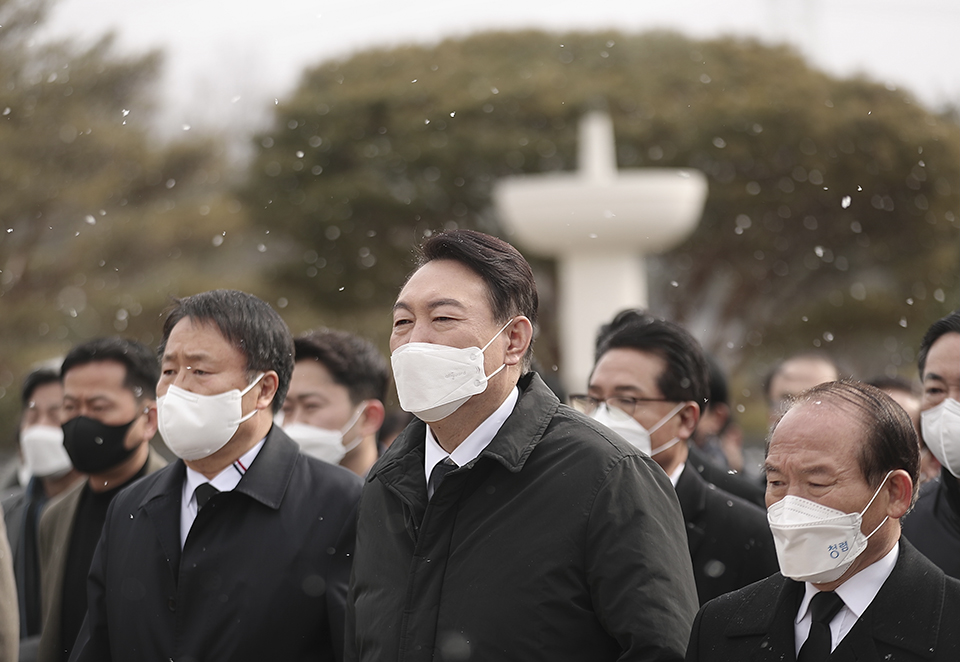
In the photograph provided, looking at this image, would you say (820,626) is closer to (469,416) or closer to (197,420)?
(469,416)

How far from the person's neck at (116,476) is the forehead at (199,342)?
43.4 inches

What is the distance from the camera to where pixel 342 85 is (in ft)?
85.7

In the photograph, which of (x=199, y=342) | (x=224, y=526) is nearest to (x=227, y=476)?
(x=224, y=526)

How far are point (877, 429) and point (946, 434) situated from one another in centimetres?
100

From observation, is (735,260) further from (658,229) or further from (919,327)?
(658,229)

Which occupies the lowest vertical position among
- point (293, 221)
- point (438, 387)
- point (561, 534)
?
point (293, 221)

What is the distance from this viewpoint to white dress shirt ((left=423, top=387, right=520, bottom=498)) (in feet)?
9.57

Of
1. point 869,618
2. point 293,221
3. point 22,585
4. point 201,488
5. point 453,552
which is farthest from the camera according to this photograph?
point 293,221

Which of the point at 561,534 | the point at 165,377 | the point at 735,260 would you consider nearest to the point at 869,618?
the point at 561,534

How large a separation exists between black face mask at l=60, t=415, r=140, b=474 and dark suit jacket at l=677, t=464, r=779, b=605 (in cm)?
222

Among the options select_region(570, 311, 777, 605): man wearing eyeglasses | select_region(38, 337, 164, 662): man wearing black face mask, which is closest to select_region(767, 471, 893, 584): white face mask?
select_region(570, 311, 777, 605): man wearing eyeglasses

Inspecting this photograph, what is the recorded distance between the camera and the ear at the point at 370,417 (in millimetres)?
4844

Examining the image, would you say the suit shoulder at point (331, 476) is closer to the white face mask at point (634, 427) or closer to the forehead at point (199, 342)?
the forehead at point (199, 342)

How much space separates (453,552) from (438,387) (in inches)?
16.7
